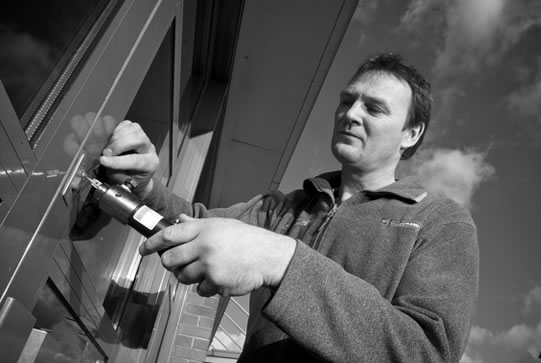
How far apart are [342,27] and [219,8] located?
582 millimetres

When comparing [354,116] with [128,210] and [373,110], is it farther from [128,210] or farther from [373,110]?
[128,210]

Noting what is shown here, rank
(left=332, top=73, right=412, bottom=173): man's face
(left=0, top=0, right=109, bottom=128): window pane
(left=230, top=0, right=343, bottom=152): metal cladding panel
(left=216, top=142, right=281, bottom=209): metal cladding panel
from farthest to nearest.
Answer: (left=216, top=142, right=281, bottom=209): metal cladding panel < (left=230, top=0, right=343, bottom=152): metal cladding panel < (left=332, top=73, right=412, bottom=173): man's face < (left=0, top=0, right=109, bottom=128): window pane

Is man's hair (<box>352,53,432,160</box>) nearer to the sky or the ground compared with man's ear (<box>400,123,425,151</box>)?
nearer to the sky

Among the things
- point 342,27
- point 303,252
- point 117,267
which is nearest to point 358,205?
point 303,252

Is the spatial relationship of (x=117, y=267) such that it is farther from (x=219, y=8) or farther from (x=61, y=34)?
(x=219, y=8)

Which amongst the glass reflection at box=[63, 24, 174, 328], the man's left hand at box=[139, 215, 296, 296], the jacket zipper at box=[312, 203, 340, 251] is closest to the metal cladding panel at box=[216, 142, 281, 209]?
the glass reflection at box=[63, 24, 174, 328]

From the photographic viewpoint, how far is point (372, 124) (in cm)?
109

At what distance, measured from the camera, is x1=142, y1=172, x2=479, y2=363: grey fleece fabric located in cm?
57

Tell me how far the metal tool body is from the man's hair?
84 centimetres

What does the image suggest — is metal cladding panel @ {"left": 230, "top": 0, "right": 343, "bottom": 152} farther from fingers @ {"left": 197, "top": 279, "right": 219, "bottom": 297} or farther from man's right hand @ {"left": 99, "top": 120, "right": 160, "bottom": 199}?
fingers @ {"left": 197, "top": 279, "right": 219, "bottom": 297}

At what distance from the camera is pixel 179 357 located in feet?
10.3

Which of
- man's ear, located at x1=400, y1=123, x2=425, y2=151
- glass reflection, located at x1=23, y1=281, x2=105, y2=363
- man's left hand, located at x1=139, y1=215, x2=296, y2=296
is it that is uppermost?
man's ear, located at x1=400, y1=123, x2=425, y2=151

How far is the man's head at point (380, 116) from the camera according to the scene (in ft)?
3.57

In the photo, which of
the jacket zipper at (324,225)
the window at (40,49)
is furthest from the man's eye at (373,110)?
the window at (40,49)
